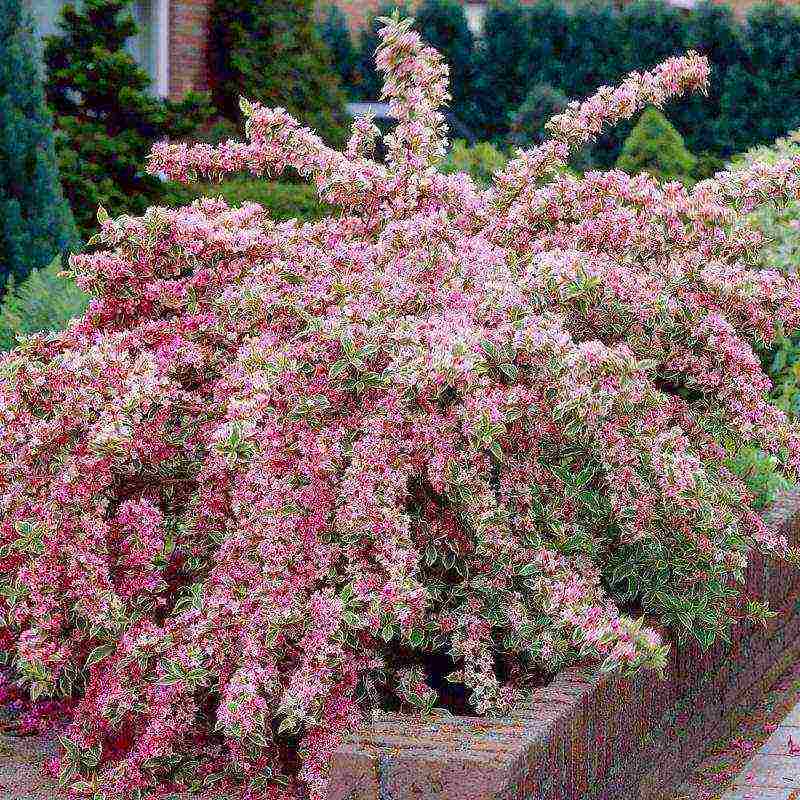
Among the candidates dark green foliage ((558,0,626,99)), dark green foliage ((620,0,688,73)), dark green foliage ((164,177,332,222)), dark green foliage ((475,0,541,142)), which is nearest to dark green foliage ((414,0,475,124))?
dark green foliage ((475,0,541,142))

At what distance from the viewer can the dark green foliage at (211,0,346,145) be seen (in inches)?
472

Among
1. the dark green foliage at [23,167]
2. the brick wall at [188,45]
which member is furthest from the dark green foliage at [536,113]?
the dark green foliage at [23,167]

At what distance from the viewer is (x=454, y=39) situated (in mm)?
17672

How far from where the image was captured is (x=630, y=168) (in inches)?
479

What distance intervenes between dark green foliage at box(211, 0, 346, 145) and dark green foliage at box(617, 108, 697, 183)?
2.69 metres

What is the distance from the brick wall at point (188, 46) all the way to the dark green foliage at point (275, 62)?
0.10 metres

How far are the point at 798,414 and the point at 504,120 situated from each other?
1280 cm

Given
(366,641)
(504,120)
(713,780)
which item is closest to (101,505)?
(366,641)

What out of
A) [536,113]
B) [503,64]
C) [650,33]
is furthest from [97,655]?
[503,64]

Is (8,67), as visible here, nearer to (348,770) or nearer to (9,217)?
(9,217)

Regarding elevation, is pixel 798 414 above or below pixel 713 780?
above

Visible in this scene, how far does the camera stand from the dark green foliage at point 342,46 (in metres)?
18.0

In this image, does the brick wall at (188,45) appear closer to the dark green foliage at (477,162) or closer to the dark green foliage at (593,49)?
the dark green foliage at (477,162)

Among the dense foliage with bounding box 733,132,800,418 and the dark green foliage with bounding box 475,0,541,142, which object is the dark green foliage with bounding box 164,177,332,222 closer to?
the dense foliage with bounding box 733,132,800,418
